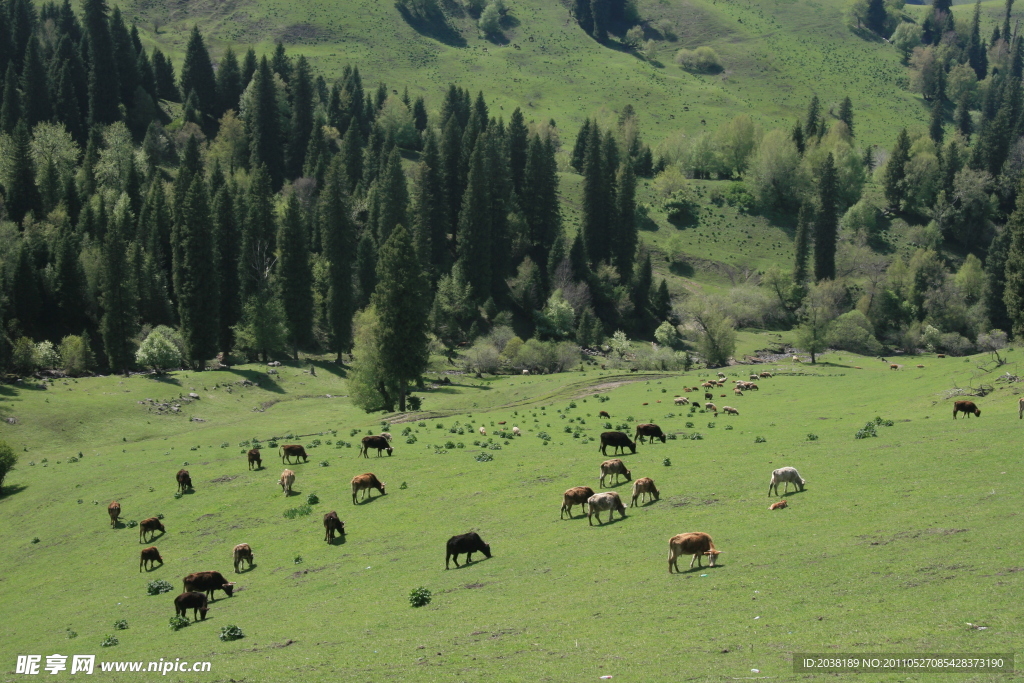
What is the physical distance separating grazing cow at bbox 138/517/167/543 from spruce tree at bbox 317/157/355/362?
72152 millimetres

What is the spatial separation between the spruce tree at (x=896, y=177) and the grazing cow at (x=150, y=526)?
170 meters

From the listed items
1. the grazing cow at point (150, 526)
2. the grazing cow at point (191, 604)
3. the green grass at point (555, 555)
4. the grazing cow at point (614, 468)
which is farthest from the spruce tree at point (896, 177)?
the grazing cow at point (191, 604)

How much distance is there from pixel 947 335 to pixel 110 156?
450 feet

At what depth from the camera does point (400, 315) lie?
71438 millimetres

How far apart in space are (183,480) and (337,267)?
234 feet

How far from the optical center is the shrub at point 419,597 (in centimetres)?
2308

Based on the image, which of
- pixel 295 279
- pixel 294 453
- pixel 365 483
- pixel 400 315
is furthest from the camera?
pixel 295 279

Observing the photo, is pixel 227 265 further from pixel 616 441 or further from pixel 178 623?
pixel 178 623

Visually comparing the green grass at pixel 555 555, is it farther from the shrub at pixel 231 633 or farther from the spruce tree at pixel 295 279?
the spruce tree at pixel 295 279

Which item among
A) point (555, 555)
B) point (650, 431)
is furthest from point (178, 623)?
point (650, 431)

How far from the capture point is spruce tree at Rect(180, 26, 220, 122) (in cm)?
17412

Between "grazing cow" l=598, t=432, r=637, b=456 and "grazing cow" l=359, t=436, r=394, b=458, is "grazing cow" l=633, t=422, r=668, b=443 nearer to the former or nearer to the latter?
"grazing cow" l=598, t=432, r=637, b=456

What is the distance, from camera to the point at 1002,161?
553 feet

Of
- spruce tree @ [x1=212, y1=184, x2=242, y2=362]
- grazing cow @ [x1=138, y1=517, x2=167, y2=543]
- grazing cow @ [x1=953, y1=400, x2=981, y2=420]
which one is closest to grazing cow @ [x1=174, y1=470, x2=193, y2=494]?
grazing cow @ [x1=138, y1=517, x2=167, y2=543]
